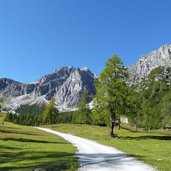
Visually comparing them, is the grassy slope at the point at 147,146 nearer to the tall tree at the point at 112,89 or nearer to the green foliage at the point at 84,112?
the tall tree at the point at 112,89

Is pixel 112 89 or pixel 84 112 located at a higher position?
pixel 84 112

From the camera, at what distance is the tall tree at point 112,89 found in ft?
196

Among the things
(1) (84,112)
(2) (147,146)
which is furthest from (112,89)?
(1) (84,112)

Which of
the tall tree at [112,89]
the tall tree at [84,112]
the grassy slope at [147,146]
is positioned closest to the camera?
the grassy slope at [147,146]

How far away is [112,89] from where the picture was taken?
197 feet

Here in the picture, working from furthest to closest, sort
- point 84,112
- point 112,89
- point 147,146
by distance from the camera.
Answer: point 84,112
point 112,89
point 147,146

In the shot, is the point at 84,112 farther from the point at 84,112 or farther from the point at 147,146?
the point at 147,146

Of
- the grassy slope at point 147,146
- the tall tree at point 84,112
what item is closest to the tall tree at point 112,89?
the grassy slope at point 147,146

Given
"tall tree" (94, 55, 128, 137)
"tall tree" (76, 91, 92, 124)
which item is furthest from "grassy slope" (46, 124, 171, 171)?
"tall tree" (76, 91, 92, 124)

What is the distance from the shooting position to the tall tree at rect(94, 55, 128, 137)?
59812mm

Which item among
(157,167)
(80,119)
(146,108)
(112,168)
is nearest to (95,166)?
(112,168)

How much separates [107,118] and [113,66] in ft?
34.9

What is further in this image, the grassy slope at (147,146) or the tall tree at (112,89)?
the tall tree at (112,89)

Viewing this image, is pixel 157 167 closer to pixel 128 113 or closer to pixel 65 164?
pixel 65 164
